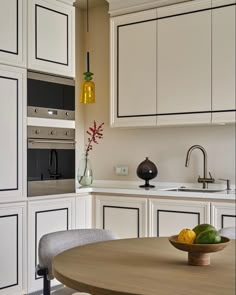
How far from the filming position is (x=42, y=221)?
3.56 meters

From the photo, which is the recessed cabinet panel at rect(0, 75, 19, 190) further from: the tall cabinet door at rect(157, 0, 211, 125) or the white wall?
the white wall

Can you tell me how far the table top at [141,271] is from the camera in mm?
1402

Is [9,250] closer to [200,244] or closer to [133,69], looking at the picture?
[133,69]

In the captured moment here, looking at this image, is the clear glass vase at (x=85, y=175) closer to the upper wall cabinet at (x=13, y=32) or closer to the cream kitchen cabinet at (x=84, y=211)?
the cream kitchen cabinet at (x=84, y=211)

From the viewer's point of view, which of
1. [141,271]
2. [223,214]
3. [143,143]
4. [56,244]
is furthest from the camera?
[143,143]

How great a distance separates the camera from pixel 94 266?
169 centimetres

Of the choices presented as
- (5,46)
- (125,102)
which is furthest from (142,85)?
(5,46)

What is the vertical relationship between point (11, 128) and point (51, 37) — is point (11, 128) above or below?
below

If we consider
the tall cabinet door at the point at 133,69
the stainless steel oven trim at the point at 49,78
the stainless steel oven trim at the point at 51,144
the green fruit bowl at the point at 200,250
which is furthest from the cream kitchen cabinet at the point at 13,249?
the green fruit bowl at the point at 200,250

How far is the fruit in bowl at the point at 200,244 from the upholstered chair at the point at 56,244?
2.20 feet

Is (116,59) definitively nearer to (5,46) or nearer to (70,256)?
(5,46)

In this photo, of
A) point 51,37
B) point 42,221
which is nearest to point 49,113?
point 51,37

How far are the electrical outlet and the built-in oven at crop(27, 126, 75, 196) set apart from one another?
0.80 meters

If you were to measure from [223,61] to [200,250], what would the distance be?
234 cm
